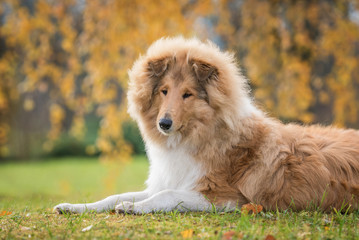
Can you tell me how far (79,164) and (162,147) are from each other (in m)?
15.2

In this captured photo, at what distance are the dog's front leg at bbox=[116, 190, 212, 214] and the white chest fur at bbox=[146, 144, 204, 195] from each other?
136 millimetres

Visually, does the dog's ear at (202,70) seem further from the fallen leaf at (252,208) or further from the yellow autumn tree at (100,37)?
the yellow autumn tree at (100,37)

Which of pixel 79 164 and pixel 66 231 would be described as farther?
pixel 79 164

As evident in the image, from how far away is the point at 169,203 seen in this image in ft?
12.4

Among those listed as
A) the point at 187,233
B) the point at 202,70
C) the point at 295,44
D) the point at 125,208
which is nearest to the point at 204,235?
the point at 187,233

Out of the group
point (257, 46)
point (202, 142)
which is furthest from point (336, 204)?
point (257, 46)

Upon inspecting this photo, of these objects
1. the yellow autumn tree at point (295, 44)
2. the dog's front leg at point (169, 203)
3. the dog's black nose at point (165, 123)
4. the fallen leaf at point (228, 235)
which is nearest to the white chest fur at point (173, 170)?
the dog's front leg at point (169, 203)

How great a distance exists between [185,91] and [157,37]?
2834mm

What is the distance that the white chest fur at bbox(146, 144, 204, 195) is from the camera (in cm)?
400

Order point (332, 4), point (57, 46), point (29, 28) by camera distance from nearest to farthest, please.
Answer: point (29, 28)
point (332, 4)
point (57, 46)

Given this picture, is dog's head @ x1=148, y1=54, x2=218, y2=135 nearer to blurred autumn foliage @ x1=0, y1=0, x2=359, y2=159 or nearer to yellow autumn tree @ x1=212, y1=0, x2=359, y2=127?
blurred autumn foliage @ x1=0, y1=0, x2=359, y2=159

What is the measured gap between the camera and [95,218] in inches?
141

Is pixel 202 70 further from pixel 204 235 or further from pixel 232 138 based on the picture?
pixel 204 235

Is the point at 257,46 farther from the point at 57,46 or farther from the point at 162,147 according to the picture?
the point at 162,147
